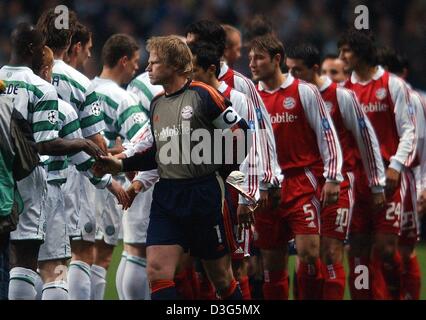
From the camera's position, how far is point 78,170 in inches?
311

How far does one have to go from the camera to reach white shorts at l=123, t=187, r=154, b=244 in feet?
29.9

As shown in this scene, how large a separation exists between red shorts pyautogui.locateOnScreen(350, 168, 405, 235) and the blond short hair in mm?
2850

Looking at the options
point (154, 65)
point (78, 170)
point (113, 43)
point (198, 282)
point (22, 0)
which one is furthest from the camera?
point (22, 0)

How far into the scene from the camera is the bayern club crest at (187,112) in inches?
285

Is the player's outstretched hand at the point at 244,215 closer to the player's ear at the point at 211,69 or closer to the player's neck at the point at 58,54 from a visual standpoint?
the player's ear at the point at 211,69

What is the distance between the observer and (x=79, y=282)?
8.68m

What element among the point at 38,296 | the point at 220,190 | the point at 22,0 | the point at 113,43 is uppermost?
the point at 22,0

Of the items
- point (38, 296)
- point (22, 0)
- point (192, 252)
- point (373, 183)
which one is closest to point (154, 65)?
point (192, 252)

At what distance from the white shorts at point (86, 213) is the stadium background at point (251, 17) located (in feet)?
23.8

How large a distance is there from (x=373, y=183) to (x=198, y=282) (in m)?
1.70

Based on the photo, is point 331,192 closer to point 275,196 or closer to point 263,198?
point 275,196

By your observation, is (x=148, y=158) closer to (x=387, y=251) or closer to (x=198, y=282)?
(x=198, y=282)

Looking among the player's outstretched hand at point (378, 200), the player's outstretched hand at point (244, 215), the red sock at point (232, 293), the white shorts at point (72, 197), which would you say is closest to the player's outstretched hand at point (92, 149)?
the white shorts at point (72, 197)

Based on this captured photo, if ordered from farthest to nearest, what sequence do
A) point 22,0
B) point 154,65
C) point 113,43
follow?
point 22,0 < point 113,43 < point 154,65
